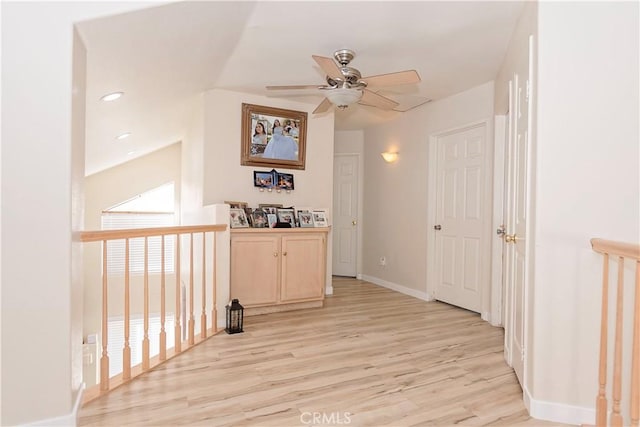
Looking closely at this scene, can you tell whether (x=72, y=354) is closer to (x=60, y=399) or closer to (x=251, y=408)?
(x=60, y=399)

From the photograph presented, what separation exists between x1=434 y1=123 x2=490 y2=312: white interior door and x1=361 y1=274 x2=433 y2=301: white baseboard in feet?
0.55

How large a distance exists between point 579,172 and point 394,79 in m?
1.35

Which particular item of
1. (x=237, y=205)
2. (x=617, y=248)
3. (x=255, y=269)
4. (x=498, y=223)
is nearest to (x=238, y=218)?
(x=237, y=205)

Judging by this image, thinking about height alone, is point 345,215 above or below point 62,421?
above

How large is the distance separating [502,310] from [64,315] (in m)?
3.50

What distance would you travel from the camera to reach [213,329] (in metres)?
3.33

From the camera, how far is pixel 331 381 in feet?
7.90

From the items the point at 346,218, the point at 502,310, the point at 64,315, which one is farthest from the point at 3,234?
the point at 346,218

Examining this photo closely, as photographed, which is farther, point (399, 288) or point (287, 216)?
point (399, 288)

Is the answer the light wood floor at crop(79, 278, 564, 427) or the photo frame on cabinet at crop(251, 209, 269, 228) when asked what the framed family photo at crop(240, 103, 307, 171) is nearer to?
the photo frame on cabinet at crop(251, 209, 269, 228)

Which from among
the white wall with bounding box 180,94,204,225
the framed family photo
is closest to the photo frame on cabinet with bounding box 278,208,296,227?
the framed family photo

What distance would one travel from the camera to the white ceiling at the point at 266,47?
7.47ft

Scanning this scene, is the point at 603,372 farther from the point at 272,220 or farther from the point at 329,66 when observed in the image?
the point at 272,220

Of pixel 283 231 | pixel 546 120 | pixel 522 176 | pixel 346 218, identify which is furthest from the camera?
pixel 346 218
